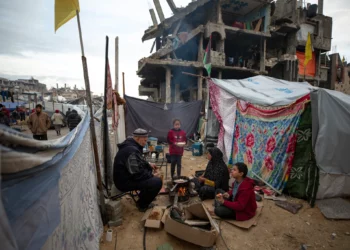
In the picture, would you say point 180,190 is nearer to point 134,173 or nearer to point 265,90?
point 134,173

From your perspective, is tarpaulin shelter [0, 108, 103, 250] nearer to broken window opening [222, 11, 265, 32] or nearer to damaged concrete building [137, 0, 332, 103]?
damaged concrete building [137, 0, 332, 103]

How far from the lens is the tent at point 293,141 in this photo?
12.7 ft

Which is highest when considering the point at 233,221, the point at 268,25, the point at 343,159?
the point at 268,25

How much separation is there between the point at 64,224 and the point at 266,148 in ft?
15.2

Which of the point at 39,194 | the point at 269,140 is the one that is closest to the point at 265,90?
the point at 269,140

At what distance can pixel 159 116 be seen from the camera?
10352 millimetres

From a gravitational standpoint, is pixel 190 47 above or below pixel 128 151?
above

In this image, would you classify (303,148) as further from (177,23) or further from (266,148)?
(177,23)

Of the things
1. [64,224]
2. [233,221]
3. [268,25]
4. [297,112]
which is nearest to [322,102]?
[297,112]

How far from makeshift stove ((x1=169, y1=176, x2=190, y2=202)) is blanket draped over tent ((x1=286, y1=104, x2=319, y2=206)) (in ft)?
8.00

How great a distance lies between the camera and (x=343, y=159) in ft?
13.0

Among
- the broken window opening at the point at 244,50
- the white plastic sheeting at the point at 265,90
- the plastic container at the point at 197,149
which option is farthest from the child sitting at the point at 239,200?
the broken window opening at the point at 244,50

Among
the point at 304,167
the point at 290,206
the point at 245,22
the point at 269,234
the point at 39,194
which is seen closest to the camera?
the point at 39,194

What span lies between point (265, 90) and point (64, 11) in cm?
601
